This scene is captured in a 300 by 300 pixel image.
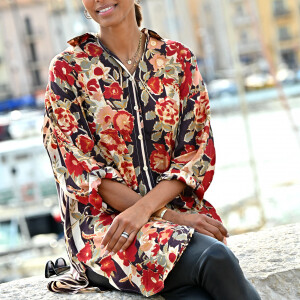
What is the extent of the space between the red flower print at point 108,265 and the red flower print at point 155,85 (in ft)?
1.40

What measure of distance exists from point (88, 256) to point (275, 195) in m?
10.7

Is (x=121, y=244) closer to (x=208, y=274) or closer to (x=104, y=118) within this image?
(x=208, y=274)

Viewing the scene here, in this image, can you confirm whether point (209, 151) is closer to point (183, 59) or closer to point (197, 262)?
point (183, 59)

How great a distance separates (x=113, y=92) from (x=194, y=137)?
0.23 metres

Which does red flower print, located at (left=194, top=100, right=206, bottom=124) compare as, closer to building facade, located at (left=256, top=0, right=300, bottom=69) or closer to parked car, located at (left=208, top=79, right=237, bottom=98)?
parked car, located at (left=208, top=79, right=237, bottom=98)

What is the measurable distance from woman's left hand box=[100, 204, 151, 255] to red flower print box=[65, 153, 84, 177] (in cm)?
17

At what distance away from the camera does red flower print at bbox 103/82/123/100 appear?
1779mm

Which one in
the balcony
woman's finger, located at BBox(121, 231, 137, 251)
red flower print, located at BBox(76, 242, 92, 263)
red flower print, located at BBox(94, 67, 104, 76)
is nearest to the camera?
woman's finger, located at BBox(121, 231, 137, 251)

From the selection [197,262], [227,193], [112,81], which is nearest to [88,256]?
[197,262]

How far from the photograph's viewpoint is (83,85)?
178 cm

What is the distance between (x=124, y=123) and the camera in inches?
69.5

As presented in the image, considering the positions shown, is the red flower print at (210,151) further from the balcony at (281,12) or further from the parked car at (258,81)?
the balcony at (281,12)

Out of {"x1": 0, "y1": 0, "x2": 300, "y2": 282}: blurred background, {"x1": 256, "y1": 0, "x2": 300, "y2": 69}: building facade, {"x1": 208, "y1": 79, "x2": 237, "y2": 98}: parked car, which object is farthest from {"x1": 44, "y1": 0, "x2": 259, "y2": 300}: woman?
{"x1": 256, "y1": 0, "x2": 300, "y2": 69}: building facade

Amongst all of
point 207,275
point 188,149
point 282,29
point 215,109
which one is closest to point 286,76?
point 282,29
